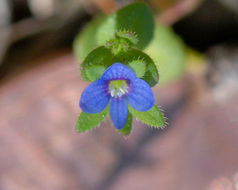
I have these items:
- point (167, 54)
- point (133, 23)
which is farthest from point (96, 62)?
point (167, 54)

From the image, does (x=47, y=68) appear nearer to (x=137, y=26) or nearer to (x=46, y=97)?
(x=46, y=97)

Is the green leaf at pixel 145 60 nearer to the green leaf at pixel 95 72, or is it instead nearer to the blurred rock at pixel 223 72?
the green leaf at pixel 95 72

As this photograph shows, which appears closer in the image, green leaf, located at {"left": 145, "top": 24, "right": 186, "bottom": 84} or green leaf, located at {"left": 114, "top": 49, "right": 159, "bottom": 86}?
green leaf, located at {"left": 114, "top": 49, "right": 159, "bottom": 86}

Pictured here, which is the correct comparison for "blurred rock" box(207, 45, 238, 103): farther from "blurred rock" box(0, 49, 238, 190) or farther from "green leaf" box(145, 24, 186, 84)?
"green leaf" box(145, 24, 186, 84)

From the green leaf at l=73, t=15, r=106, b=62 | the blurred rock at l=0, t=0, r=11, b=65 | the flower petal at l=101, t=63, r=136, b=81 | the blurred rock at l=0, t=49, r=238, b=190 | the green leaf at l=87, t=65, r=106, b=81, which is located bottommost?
the flower petal at l=101, t=63, r=136, b=81

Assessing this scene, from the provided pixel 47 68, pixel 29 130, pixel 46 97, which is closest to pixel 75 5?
pixel 47 68

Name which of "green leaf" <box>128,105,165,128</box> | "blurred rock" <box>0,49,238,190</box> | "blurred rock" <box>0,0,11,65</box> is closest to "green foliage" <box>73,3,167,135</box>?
"green leaf" <box>128,105,165,128</box>

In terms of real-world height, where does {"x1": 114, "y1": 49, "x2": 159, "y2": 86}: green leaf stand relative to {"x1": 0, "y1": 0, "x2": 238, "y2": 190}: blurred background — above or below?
below

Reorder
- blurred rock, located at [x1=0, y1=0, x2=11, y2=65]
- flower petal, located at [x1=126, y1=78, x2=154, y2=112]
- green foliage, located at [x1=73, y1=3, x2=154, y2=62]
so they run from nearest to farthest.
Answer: flower petal, located at [x1=126, y1=78, x2=154, y2=112], green foliage, located at [x1=73, y1=3, x2=154, y2=62], blurred rock, located at [x1=0, y1=0, x2=11, y2=65]
